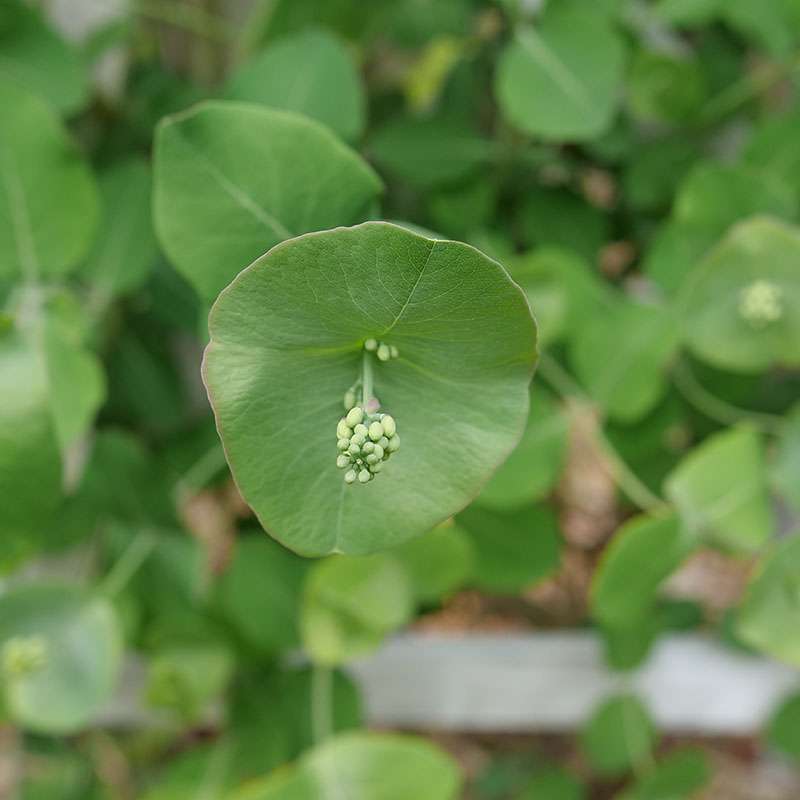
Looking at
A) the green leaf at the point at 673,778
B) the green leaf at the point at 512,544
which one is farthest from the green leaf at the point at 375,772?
the green leaf at the point at 673,778

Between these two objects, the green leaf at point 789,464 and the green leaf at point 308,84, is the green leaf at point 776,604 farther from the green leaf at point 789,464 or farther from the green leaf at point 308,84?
the green leaf at point 308,84

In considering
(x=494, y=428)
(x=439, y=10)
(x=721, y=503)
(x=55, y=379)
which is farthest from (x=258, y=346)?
(x=439, y=10)

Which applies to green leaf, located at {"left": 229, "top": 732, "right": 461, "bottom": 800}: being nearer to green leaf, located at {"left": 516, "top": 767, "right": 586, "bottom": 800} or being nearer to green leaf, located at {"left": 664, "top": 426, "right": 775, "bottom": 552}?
green leaf, located at {"left": 664, "top": 426, "right": 775, "bottom": 552}

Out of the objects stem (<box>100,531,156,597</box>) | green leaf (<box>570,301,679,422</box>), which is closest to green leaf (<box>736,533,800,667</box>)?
green leaf (<box>570,301,679,422</box>)

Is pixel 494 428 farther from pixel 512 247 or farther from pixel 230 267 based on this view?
pixel 512 247

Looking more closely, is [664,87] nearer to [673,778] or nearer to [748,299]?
[748,299]

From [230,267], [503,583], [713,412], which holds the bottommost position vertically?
[503,583]
